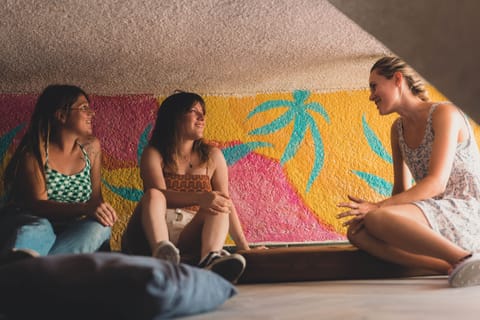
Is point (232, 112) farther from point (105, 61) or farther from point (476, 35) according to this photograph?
point (476, 35)

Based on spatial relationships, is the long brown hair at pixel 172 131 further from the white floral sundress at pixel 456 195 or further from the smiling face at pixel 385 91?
the white floral sundress at pixel 456 195

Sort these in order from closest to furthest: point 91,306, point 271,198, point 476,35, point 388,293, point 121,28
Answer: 1. point 476,35
2. point 91,306
3. point 388,293
4. point 121,28
5. point 271,198

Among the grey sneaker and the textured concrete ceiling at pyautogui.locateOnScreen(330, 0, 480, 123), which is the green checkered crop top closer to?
the grey sneaker

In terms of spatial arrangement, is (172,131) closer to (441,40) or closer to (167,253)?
(167,253)

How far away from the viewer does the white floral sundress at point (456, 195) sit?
218cm

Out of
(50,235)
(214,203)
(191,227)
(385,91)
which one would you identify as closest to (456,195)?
(385,91)

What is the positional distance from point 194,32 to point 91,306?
246 cm

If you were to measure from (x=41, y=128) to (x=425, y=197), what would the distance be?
1.76 metres

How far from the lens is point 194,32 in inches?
131

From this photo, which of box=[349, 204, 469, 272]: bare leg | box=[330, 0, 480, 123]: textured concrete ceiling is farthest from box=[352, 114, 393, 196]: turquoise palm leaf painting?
box=[330, 0, 480, 123]: textured concrete ceiling

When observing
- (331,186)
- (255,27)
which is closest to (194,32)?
(255,27)

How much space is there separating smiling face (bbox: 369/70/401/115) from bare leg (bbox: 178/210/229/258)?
2.64 ft

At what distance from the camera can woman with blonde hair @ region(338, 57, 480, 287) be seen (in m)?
2.07

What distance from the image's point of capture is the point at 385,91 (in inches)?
99.6
